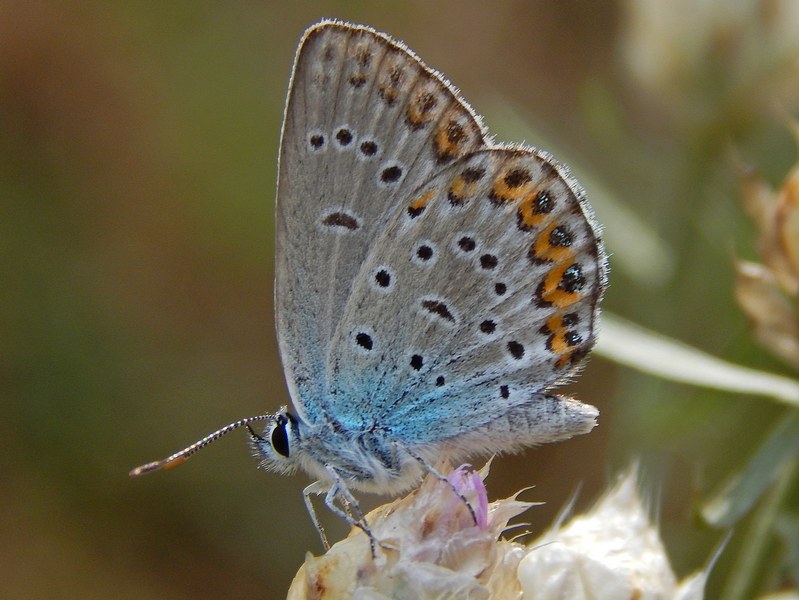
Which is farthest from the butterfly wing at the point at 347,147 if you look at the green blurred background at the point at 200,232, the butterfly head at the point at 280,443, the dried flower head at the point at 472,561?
the green blurred background at the point at 200,232

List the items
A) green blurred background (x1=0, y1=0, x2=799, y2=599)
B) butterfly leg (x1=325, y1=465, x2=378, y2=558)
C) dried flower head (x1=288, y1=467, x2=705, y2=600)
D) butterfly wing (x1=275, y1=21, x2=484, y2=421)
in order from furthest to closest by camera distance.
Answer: green blurred background (x1=0, y1=0, x2=799, y2=599)
butterfly wing (x1=275, y1=21, x2=484, y2=421)
butterfly leg (x1=325, y1=465, x2=378, y2=558)
dried flower head (x1=288, y1=467, x2=705, y2=600)

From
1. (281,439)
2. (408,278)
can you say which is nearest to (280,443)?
(281,439)

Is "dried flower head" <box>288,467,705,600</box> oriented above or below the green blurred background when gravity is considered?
below

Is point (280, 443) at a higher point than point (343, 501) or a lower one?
higher

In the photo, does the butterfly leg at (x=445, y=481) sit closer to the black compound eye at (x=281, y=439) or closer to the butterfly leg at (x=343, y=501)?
the butterfly leg at (x=343, y=501)

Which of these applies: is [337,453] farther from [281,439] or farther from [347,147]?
[347,147]

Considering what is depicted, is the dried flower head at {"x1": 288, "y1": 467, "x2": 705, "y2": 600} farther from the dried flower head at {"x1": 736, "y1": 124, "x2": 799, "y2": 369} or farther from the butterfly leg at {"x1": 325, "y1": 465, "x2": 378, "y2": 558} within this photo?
the dried flower head at {"x1": 736, "y1": 124, "x2": 799, "y2": 369}

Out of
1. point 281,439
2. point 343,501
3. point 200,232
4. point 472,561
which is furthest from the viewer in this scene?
point 200,232

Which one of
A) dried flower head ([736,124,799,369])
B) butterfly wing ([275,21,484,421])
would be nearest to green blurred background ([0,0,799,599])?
dried flower head ([736,124,799,369])

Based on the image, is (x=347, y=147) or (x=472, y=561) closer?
(x=472, y=561)
